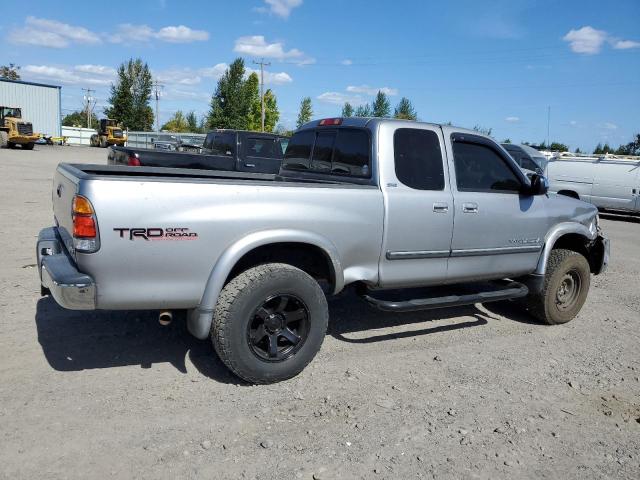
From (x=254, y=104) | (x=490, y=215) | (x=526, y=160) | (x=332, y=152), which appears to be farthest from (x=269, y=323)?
(x=254, y=104)

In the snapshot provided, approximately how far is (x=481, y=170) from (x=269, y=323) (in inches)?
99.7

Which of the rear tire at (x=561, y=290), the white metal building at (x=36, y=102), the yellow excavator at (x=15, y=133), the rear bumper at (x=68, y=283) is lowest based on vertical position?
the rear tire at (x=561, y=290)

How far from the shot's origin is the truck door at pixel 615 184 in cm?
1638

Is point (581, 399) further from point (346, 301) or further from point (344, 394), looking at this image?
point (346, 301)

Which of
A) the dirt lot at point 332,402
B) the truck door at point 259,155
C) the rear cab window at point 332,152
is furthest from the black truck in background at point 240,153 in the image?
the dirt lot at point 332,402

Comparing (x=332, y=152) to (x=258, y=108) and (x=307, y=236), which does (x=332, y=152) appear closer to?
(x=307, y=236)

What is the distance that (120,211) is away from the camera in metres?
3.26

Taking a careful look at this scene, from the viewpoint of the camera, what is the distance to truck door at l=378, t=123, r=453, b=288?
4.35 meters

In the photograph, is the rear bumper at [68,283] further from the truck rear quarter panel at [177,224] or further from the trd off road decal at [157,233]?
the trd off road decal at [157,233]

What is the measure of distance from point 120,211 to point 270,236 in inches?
38.3

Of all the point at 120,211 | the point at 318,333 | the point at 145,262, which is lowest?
the point at 318,333

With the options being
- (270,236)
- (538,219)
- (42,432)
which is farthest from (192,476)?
(538,219)

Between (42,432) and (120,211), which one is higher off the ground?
(120,211)

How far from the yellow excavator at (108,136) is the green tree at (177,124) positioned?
25.2m
